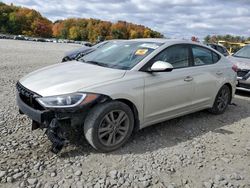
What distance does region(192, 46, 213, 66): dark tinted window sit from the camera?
529 centimetres

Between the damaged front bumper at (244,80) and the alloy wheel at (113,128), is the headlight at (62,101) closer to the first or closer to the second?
the alloy wheel at (113,128)

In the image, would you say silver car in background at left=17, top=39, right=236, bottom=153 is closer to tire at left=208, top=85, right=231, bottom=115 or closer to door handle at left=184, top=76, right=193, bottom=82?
door handle at left=184, top=76, right=193, bottom=82

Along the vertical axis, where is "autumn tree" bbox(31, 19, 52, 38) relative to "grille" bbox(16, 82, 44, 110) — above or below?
above

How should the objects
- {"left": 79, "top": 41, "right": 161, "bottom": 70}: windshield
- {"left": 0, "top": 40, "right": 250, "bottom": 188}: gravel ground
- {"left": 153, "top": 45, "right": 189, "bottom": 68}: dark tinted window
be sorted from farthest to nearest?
1. {"left": 153, "top": 45, "right": 189, "bottom": 68}: dark tinted window
2. {"left": 79, "top": 41, "right": 161, "bottom": 70}: windshield
3. {"left": 0, "top": 40, "right": 250, "bottom": 188}: gravel ground

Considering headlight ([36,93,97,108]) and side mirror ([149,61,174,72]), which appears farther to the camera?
side mirror ([149,61,174,72])

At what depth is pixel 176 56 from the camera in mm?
4938

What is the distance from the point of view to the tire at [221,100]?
589cm

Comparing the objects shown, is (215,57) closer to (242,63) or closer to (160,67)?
(160,67)

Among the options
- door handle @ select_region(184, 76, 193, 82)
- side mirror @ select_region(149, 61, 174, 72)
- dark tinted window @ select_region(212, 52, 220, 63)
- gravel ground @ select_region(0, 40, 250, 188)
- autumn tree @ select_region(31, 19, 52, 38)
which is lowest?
gravel ground @ select_region(0, 40, 250, 188)

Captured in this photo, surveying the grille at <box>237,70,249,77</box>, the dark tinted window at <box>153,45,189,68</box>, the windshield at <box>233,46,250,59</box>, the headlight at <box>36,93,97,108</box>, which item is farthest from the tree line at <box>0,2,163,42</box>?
the headlight at <box>36,93,97,108</box>

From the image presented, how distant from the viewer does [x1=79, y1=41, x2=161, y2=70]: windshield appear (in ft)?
14.5

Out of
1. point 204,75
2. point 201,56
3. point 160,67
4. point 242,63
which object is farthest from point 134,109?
point 242,63

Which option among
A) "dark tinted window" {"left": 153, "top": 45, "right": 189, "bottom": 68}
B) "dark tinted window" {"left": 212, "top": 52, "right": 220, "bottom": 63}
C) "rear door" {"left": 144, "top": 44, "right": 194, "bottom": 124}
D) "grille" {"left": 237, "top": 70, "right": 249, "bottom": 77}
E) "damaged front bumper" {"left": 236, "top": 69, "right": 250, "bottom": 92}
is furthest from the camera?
"grille" {"left": 237, "top": 70, "right": 249, "bottom": 77}

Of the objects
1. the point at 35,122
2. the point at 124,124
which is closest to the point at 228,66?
the point at 124,124
